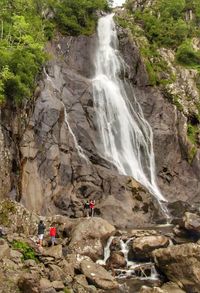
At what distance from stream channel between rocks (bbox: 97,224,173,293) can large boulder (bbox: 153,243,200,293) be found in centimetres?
103

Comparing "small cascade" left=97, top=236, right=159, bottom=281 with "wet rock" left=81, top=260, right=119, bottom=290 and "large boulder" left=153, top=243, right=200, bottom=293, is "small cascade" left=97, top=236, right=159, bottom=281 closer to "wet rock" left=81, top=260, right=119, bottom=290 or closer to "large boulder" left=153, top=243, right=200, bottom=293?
"large boulder" left=153, top=243, right=200, bottom=293

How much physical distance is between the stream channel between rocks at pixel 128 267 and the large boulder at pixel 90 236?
0.52 metres

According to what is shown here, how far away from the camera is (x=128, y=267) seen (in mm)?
25000

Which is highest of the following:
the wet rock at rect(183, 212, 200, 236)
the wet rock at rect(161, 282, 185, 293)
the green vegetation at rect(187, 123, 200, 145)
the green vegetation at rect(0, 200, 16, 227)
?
the green vegetation at rect(187, 123, 200, 145)

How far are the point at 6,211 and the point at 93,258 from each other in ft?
19.9

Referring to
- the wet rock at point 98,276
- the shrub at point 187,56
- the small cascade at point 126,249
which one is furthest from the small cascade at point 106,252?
the shrub at point 187,56

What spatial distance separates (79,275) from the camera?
21.5 metres

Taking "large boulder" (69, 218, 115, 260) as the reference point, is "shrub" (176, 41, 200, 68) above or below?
above

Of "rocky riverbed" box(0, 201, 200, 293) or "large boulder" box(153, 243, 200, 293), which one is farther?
"large boulder" box(153, 243, 200, 293)

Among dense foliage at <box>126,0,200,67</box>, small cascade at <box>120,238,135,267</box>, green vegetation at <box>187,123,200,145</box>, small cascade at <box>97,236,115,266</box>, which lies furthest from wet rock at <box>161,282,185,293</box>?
dense foliage at <box>126,0,200,67</box>

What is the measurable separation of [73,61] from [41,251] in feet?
101

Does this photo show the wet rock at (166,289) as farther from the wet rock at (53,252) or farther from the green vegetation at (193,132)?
the green vegetation at (193,132)

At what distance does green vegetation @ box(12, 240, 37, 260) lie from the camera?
21.3m

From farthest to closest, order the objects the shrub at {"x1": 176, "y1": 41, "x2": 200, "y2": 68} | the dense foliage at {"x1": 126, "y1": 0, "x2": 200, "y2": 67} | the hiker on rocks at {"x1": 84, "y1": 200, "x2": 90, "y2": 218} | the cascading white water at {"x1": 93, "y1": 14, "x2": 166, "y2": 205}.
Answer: the dense foliage at {"x1": 126, "y1": 0, "x2": 200, "y2": 67} < the shrub at {"x1": 176, "y1": 41, "x2": 200, "y2": 68} < the cascading white water at {"x1": 93, "y1": 14, "x2": 166, "y2": 205} < the hiker on rocks at {"x1": 84, "y1": 200, "x2": 90, "y2": 218}
